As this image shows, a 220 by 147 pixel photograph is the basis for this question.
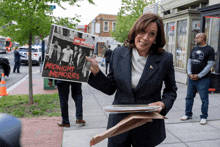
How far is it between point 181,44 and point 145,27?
10.5 meters

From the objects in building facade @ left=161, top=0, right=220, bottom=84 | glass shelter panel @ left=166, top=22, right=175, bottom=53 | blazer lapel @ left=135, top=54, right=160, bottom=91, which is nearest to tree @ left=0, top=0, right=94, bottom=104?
blazer lapel @ left=135, top=54, right=160, bottom=91

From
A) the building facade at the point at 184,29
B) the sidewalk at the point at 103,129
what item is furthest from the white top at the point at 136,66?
the building facade at the point at 184,29

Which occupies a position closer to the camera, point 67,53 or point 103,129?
point 67,53

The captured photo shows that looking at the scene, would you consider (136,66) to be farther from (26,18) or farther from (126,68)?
(26,18)

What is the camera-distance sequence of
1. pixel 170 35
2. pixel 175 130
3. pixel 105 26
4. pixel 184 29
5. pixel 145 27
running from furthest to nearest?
pixel 105 26
pixel 170 35
pixel 184 29
pixel 175 130
pixel 145 27

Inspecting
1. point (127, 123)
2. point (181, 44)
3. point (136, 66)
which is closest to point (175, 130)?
point (136, 66)

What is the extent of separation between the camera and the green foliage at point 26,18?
6.16 m

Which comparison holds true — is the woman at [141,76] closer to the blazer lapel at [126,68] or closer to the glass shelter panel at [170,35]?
the blazer lapel at [126,68]

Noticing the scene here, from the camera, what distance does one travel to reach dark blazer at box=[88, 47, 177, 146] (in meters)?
1.94

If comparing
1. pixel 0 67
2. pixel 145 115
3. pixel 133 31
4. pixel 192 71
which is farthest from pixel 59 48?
pixel 0 67

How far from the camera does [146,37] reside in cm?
193

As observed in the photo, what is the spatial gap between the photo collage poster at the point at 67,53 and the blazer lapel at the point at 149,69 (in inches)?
44.7

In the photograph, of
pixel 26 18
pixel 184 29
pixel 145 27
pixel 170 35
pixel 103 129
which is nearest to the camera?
pixel 145 27

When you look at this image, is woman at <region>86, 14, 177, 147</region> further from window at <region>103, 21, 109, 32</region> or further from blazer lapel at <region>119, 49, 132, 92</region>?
window at <region>103, 21, 109, 32</region>
